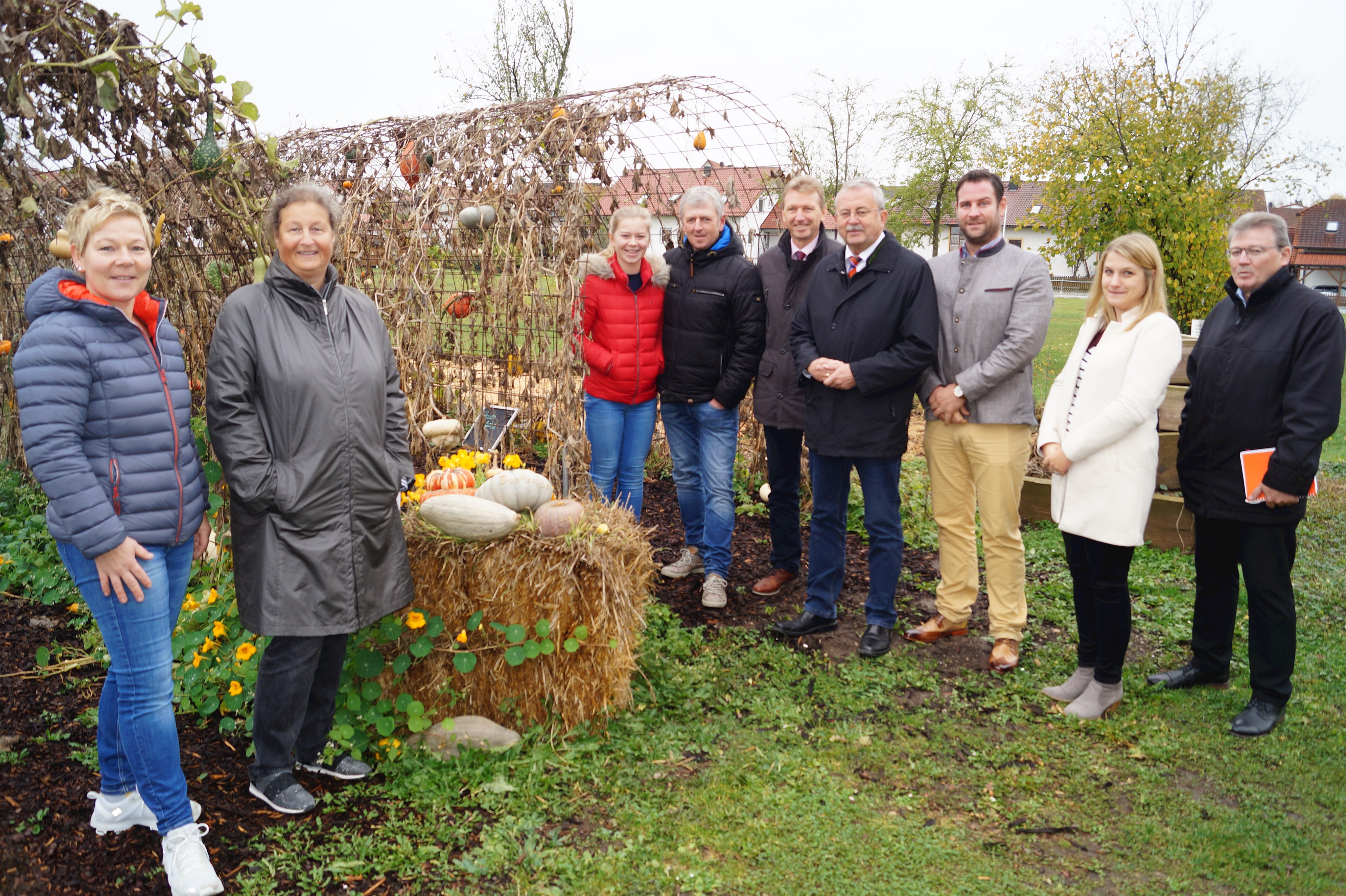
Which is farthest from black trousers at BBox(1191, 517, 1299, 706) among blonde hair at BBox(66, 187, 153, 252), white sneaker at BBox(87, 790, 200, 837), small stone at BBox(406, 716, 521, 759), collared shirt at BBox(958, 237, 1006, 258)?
blonde hair at BBox(66, 187, 153, 252)

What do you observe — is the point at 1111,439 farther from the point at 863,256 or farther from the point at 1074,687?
the point at 863,256

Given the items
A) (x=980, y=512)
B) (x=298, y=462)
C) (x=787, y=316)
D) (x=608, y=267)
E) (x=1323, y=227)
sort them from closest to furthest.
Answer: (x=298, y=462), (x=980, y=512), (x=608, y=267), (x=787, y=316), (x=1323, y=227)

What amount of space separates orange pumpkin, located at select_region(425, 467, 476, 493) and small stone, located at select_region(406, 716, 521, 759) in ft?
2.73

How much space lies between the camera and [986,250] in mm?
3533

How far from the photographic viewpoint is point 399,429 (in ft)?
9.01

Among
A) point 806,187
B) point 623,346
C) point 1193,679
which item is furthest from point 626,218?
point 1193,679

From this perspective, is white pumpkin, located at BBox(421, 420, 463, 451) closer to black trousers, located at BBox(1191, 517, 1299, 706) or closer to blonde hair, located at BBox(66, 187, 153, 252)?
blonde hair, located at BBox(66, 187, 153, 252)

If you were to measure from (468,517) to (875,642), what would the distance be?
191cm

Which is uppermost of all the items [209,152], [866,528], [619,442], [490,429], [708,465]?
[209,152]

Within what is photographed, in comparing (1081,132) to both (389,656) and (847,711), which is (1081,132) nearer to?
(847,711)

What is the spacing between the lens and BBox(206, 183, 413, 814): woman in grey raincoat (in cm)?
237

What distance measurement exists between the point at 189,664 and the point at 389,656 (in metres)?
0.84

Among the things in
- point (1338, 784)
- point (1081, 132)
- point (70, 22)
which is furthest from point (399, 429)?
point (1081, 132)

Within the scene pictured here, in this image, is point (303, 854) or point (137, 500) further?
point (303, 854)
